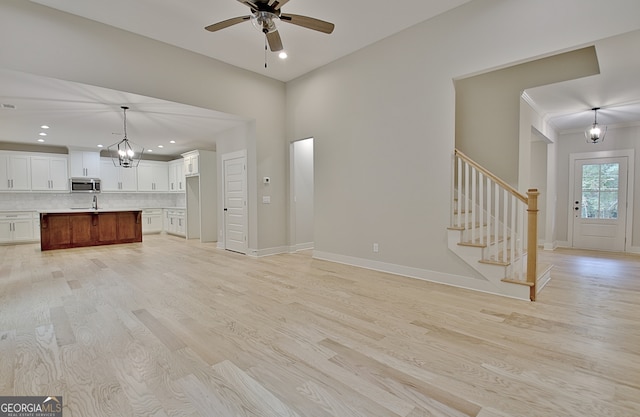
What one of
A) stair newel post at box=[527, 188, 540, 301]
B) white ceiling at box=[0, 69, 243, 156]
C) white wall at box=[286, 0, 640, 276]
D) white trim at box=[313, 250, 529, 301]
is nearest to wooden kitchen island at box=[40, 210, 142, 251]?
white ceiling at box=[0, 69, 243, 156]

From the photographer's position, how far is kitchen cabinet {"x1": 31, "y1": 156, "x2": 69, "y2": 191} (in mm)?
7949

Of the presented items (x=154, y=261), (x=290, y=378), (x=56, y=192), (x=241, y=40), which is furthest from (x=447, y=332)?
(x=56, y=192)

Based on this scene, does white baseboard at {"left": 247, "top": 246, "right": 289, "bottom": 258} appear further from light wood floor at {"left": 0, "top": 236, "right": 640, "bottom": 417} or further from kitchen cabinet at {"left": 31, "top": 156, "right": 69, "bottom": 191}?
kitchen cabinet at {"left": 31, "top": 156, "right": 69, "bottom": 191}

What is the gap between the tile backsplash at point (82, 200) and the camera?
7.96 meters

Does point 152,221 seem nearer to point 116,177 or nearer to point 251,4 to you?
point 116,177

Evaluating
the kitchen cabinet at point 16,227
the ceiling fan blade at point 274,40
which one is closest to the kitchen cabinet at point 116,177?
the kitchen cabinet at point 16,227

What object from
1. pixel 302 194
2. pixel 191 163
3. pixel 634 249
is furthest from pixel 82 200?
pixel 634 249

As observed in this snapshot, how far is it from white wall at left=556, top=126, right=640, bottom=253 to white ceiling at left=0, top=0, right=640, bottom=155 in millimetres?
254

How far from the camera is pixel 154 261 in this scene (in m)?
5.36

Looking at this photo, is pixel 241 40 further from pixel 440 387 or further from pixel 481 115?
pixel 440 387

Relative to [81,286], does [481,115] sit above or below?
above

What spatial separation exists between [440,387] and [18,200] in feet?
36.0

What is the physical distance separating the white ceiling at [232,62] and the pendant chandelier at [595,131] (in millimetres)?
117

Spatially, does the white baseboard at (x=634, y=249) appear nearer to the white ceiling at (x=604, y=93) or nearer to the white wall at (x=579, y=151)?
the white wall at (x=579, y=151)
